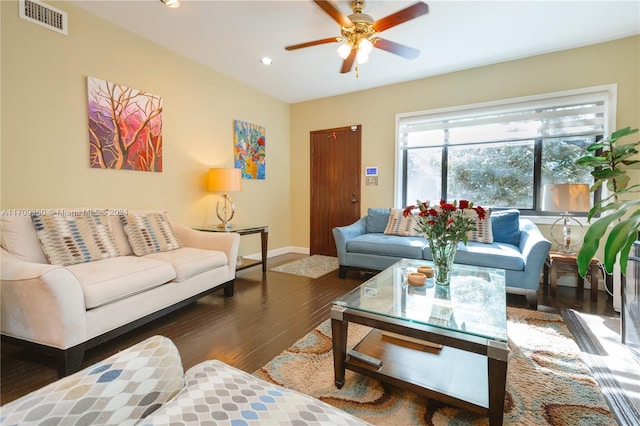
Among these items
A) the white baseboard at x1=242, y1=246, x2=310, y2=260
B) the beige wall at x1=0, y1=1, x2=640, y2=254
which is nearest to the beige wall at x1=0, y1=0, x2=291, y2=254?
the beige wall at x1=0, y1=1, x2=640, y2=254

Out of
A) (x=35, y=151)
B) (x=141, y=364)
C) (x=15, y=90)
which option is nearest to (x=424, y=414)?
(x=141, y=364)

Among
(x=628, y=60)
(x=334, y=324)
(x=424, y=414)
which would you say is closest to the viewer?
(x=424, y=414)

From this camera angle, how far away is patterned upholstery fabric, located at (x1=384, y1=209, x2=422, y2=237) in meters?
3.77

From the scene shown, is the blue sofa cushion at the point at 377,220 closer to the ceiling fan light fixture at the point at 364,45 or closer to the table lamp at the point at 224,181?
the table lamp at the point at 224,181

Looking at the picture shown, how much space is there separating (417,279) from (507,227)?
206cm

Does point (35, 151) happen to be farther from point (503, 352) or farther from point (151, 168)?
point (503, 352)

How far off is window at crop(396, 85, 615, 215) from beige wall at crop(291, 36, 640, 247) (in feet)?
0.41

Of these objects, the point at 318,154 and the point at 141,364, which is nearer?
the point at 141,364

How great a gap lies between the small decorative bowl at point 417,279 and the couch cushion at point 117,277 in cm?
180

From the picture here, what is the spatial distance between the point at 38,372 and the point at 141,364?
1735 mm

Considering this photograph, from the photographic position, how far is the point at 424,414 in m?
1.41

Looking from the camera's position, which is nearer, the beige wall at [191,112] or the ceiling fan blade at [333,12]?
the ceiling fan blade at [333,12]

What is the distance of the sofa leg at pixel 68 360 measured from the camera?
1.67 metres

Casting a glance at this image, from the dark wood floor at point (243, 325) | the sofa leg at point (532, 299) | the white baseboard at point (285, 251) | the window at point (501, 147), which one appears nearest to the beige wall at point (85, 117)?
the white baseboard at point (285, 251)
